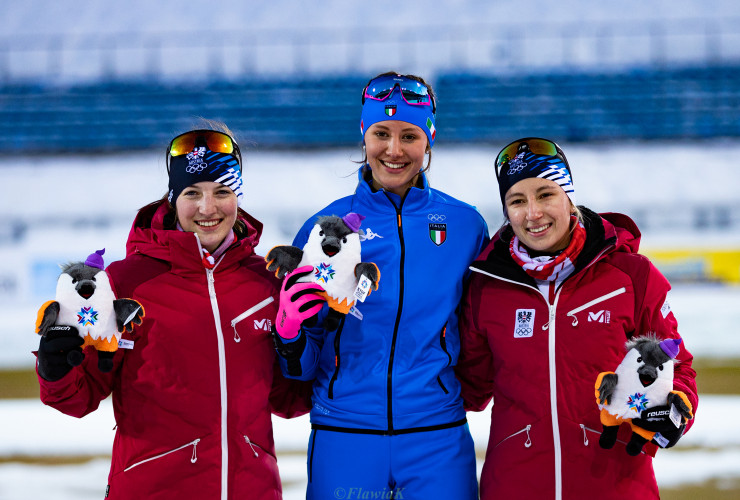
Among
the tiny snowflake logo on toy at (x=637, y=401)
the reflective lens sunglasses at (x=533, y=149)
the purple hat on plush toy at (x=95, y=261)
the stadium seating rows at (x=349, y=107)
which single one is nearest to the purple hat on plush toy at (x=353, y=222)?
the reflective lens sunglasses at (x=533, y=149)

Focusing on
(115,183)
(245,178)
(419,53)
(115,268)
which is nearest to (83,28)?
(115,183)

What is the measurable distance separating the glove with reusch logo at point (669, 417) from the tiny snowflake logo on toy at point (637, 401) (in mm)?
14

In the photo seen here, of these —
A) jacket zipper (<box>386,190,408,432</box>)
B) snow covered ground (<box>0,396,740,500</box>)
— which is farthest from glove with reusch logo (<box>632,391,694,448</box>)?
snow covered ground (<box>0,396,740,500</box>)

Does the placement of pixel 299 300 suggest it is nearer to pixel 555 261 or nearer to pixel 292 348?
pixel 292 348

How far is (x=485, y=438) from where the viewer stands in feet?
13.4

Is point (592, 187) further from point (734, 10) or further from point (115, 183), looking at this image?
point (115, 183)

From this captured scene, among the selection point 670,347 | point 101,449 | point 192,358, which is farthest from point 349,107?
point 670,347

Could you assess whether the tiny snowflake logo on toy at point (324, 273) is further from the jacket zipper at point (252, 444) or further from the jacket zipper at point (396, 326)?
the jacket zipper at point (252, 444)

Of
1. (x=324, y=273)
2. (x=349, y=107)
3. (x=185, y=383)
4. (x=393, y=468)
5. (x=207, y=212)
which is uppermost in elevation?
(x=349, y=107)

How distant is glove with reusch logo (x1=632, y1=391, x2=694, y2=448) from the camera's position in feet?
5.83

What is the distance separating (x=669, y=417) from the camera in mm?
1774

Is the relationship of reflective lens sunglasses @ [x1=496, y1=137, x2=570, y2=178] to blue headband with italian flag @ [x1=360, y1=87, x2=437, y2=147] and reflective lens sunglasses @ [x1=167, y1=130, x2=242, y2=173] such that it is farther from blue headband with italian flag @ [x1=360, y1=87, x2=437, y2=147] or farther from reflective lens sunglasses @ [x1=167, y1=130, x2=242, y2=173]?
reflective lens sunglasses @ [x1=167, y1=130, x2=242, y2=173]

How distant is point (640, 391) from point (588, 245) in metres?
0.43

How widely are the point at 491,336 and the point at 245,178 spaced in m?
8.85
